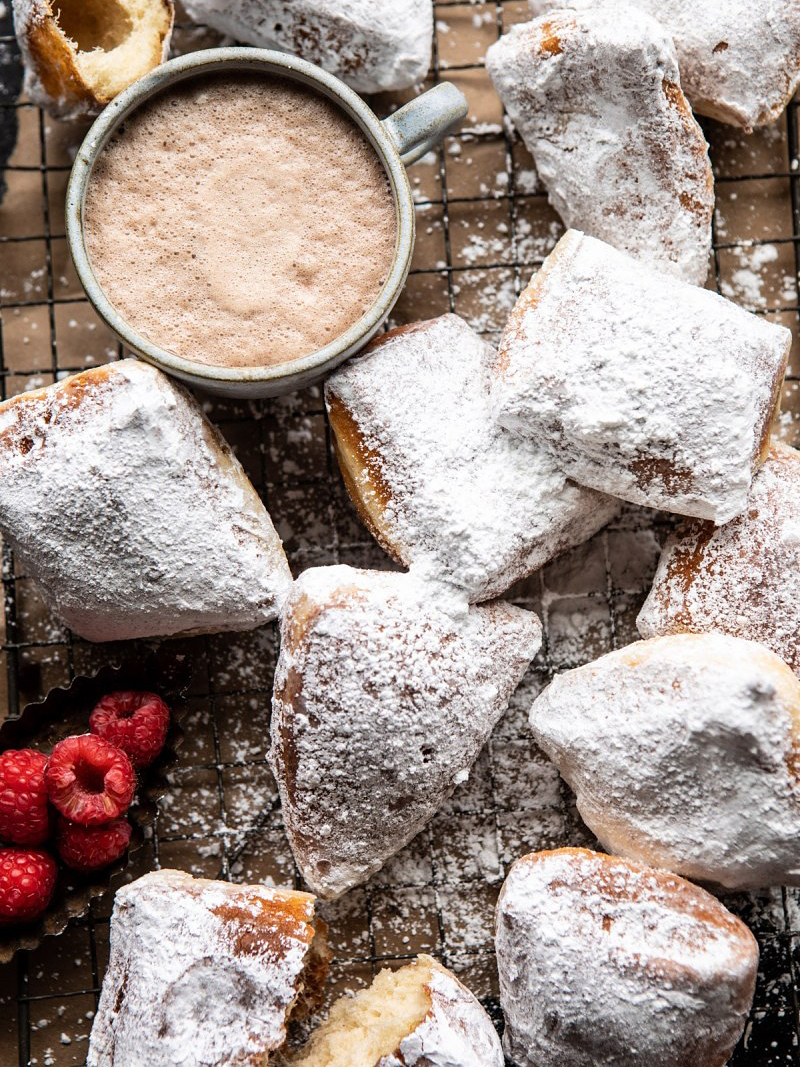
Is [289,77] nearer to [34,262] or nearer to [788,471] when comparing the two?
[34,262]

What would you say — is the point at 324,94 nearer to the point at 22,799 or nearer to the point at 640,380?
the point at 640,380

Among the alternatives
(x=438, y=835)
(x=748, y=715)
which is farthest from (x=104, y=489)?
(x=748, y=715)

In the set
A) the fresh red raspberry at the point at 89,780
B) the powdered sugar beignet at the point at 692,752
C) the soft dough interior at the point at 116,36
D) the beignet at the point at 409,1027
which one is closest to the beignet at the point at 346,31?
the soft dough interior at the point at 116,36

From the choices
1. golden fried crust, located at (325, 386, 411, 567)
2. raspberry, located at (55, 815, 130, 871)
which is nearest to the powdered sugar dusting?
raspberry, located at (55, 815, 130, 871)

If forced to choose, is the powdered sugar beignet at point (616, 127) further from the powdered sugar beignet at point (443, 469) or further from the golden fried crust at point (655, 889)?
the golden fried crust at point (655, 889)

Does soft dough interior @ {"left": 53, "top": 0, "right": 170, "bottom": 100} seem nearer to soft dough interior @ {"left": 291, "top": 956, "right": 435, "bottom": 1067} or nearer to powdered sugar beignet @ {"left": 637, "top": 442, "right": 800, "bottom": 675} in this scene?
powdered sugar beignet @ {"left": 637, "top": 442, "right": 800, "bottom": 675}
